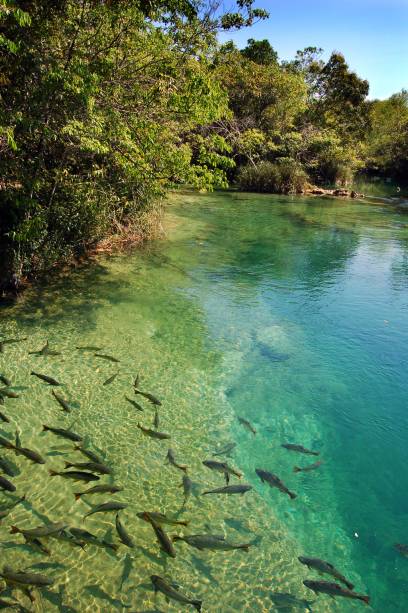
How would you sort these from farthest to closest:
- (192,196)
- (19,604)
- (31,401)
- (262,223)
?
(192,196) < (262,223) < (31,401) < (19,604)

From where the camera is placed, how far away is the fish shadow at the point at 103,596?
3.96 metres

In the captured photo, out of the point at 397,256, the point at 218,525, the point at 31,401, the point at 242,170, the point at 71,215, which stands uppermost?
the point at 242,170

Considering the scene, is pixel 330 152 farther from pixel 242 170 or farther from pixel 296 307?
pixel 296 307

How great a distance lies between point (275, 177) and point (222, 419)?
28.5 meters

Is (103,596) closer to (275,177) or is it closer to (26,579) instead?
(26,579)

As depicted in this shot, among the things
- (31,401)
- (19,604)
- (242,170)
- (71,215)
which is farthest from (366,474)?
(242,170)

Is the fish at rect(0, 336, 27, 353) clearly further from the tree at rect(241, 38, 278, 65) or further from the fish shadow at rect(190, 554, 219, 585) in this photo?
the tree at rect(241, 38, 278, 65)

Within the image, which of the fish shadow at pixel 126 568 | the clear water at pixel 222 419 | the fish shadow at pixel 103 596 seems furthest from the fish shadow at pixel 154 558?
the fish shadow at pixel 103 596

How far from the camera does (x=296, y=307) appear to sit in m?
11.5

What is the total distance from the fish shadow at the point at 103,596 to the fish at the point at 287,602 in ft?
4.62

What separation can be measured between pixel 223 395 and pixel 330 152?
109ft

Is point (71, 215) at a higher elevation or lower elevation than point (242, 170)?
lower

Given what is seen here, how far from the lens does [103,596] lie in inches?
159

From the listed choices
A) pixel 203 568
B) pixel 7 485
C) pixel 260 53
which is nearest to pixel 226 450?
pixel 203 568
